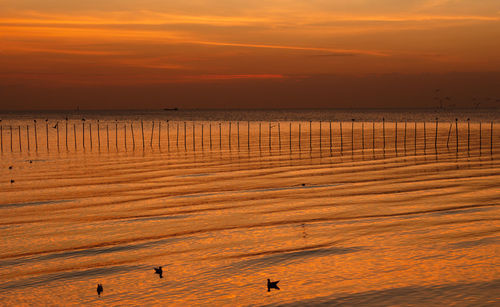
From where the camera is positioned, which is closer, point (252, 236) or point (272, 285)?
point (272, 285)

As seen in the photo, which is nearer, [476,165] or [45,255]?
[45,255]

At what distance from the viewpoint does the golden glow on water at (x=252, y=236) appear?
12633mm

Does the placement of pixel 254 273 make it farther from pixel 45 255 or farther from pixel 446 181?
pixel 446 181

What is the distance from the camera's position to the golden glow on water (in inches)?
497

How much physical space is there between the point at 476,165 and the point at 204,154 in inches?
861

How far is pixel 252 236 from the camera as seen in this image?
683 inches

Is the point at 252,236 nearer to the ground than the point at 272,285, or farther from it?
farther from it

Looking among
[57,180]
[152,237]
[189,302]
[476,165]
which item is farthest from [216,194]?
[476,165]

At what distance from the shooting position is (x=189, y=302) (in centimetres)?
1198

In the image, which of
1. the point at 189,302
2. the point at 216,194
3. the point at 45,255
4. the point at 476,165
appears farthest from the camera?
the point at 476,165

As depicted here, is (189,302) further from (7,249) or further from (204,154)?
(204,154)

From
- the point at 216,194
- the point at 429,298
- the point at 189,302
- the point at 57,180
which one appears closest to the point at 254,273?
the point at 189,302

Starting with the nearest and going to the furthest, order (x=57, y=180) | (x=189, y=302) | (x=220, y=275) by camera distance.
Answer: (x=189, y=302)
(x=220, y=275)
(x=57, y=180)

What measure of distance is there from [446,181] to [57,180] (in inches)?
836
